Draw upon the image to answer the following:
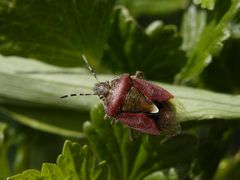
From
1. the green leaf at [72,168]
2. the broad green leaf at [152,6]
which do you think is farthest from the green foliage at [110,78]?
the broad green leaf at [152,6]

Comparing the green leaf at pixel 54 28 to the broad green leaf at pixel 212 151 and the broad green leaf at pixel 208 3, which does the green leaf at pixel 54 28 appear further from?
the broad green leaf at pixel 212 151

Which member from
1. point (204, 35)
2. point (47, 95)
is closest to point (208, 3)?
point (204, 35)

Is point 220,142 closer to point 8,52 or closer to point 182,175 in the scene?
point 182,175

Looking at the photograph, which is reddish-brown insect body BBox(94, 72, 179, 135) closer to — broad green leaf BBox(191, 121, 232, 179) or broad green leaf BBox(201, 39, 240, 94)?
broad green leaf BBox(191, 121, 232, 179)

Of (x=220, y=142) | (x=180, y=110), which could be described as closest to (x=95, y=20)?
(x=180, y=110)

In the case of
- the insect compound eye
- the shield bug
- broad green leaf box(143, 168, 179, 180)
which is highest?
the insect compound eye

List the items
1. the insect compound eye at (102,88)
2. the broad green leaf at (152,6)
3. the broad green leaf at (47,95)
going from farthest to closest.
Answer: the broad green leaf at (152,6)
the broad green leaf at (47,95)
the insect compound eye at (102,88)

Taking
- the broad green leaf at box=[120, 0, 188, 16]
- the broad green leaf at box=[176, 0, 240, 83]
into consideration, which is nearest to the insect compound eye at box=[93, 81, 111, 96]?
the broad green leaf at box=[176, 0, 240, 83]
